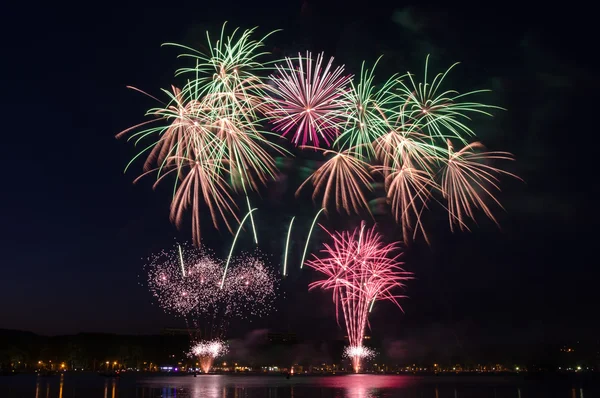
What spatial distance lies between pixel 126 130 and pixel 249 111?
5.86 m

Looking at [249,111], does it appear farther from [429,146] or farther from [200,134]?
[429,146]

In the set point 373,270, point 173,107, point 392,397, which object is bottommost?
point 392,397

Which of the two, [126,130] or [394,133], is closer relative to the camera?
[126,130]

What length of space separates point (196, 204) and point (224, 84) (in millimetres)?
5840

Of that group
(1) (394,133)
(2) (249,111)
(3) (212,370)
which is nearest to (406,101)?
(1) (394,133)

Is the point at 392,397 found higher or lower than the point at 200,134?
lower

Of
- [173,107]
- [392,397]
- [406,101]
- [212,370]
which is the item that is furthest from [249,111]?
[212,370]

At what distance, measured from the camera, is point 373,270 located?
4294cm

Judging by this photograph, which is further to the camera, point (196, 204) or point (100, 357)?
point (100, 357)

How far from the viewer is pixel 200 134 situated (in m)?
29.2

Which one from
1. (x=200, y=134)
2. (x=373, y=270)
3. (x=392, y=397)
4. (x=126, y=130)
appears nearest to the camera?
(x=126, y=130)

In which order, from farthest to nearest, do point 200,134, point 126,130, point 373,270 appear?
point 373,270, point 200,134, point 126,130

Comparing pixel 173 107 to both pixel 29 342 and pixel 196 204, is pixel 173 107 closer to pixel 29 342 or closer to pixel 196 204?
pixel 196 204

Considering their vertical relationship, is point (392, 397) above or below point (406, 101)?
below
